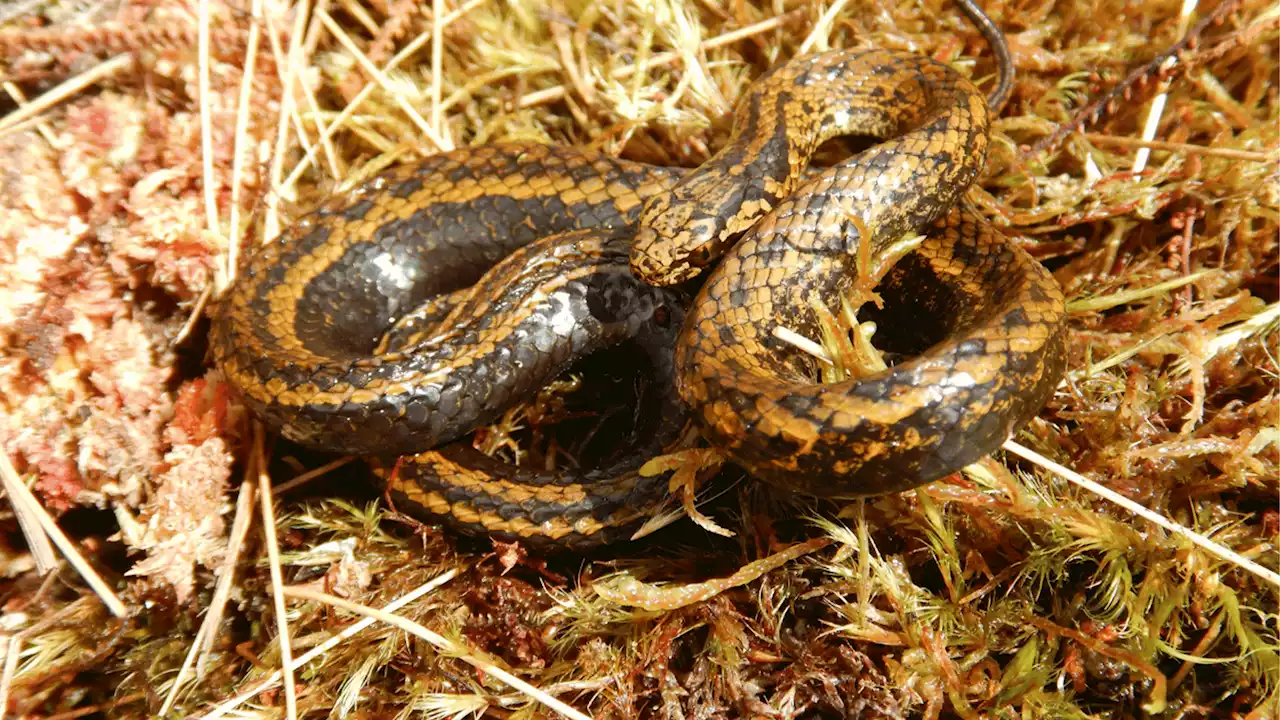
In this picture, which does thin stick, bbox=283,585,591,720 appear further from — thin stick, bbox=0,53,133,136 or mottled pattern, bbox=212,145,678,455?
thin stick, bbox=0,53,133,136

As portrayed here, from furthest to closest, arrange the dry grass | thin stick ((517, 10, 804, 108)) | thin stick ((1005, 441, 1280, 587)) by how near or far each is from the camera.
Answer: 1. thin stick ((517, 10, 804, 108))
2. the dry grass
3. thin stick ((1005, 441, 1280, 587))

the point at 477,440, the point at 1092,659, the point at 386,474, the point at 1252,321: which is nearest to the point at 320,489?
the point at 386,474

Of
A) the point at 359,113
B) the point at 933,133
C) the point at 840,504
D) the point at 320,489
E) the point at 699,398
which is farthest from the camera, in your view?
the point at 359,113

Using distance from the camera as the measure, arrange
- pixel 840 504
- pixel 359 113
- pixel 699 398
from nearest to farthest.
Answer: pixel 699 398 < pixel 840 504 < pixel 359 113

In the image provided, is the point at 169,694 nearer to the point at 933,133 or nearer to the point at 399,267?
the point at 399,267

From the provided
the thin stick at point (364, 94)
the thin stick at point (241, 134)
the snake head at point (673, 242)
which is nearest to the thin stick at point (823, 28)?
the snake head at point (673, 242)

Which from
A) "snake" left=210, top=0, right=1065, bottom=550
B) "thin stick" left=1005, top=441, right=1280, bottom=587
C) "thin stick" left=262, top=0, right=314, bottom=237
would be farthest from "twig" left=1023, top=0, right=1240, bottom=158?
"thin stick" left=262, top=0, right=314, bottom=237

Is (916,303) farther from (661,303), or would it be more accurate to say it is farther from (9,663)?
(9,663)
